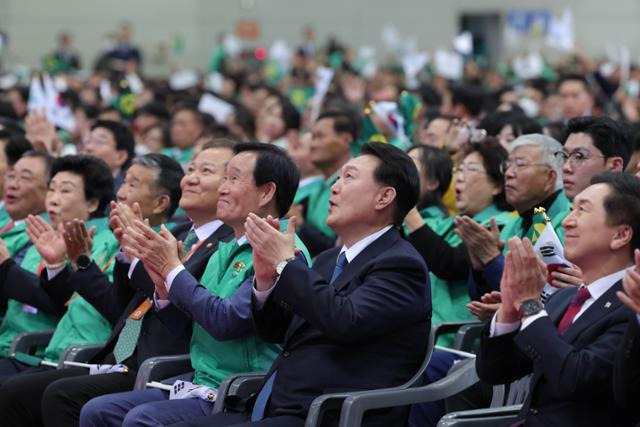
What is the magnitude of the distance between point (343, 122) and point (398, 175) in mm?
3198

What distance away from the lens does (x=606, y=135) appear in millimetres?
4566

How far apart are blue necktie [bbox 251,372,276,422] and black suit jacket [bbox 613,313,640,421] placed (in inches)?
49.8

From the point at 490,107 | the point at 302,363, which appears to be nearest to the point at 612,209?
the point at 302,363

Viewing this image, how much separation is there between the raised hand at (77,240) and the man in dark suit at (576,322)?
2045mm

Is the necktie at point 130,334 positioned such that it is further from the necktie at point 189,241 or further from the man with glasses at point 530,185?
the man with glasses at point 530,185

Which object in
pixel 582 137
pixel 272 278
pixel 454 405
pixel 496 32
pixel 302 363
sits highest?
pixel 496 32

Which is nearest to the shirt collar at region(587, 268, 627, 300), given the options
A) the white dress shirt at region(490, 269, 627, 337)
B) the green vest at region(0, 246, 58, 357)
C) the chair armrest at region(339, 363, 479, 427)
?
the white dress shirt at region(490, 269, 627, 337)

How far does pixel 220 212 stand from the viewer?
4238 mm

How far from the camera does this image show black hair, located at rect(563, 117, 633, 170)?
15.0 ft

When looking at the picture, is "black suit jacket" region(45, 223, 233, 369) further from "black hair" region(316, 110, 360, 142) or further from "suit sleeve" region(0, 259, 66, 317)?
"black hair" region(316, 110, 360, 142)

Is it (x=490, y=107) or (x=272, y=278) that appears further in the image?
(x=490, y=107)

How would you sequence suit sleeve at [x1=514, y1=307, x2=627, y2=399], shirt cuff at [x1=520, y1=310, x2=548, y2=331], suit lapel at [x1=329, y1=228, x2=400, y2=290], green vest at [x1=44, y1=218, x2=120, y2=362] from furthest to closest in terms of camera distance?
green vest at [x1=44, y1=218, x2=120, y2=362] → suit lapel at [x1=329, y1=228, x2=400, y2=290] → shirt cuff at [x1=520, y1=310, x2=548, y2=331] → suit sleeve at [x1=514, y1=307, x2=627, y2=399]

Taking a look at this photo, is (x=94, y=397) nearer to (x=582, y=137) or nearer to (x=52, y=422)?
(x=52, y=422)

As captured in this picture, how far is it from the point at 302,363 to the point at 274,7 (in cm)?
2110
